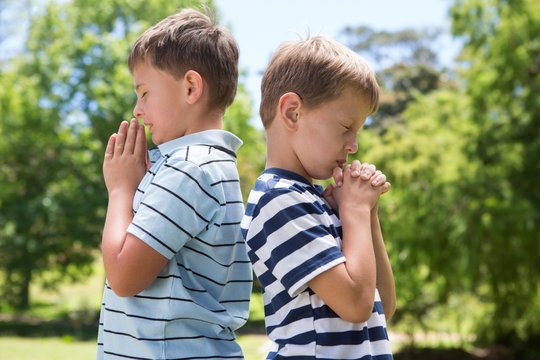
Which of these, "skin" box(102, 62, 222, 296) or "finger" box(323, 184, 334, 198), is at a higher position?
"skin" box(102, 62, 222, 296)

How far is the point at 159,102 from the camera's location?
183 centimetres

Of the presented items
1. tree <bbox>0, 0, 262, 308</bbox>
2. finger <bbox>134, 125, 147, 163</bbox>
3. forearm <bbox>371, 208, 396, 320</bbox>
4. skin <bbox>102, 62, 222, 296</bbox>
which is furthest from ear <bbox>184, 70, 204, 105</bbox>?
tree <bbox>0, 0, 262, 308</bbox>

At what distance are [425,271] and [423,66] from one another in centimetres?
1956

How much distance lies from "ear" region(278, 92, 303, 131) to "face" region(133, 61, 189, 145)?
0.27 m

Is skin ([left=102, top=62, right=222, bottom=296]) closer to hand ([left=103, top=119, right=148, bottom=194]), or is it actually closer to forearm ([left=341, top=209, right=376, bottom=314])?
hand ([left=103, top=119, right=148, bottom=194])

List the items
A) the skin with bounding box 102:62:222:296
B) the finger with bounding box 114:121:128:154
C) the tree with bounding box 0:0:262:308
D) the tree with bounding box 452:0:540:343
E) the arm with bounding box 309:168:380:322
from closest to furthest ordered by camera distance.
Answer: the arm with bounding box 309:168:380:322 → the skin with bounding box 102:62:222:296 → the finger with bounding box 114:121:128:154 → the tree with bounding box 452:0:540:343 → the tree with bounding box 0:0:262:308

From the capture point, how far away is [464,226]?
1036 cm

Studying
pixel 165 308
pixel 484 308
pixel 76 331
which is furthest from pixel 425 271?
pixel 165 308

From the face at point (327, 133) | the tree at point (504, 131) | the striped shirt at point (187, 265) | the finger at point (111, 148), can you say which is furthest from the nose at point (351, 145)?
the tree at point (504, 131)

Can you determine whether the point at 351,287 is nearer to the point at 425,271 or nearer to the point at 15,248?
the point at 425,271

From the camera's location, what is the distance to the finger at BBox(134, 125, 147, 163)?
1.87 m

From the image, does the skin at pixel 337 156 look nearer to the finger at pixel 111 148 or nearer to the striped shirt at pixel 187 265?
the striped shirt at pixel 187 265

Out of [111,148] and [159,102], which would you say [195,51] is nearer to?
[159,102]

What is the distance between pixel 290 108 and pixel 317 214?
232 millimetres
